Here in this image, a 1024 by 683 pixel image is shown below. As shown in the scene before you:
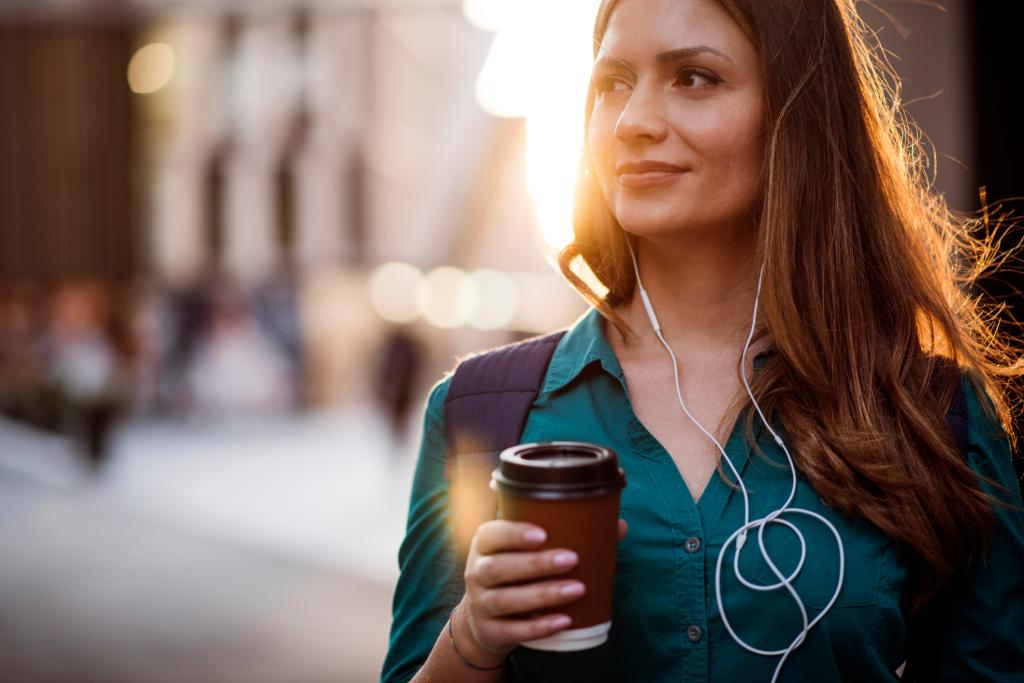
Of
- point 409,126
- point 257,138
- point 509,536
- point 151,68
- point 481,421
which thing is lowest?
point 509,536

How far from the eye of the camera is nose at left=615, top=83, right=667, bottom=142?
1.65m

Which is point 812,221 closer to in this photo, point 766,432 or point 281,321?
point 766,432

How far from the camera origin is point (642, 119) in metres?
1.66

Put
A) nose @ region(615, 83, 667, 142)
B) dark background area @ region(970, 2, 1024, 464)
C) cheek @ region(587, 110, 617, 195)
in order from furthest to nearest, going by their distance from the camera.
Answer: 1. dark background area @ region(970, 2, 1024, 464)
2. cheek @ region(587, 110, 617, 195)
3. nose @ region(615, 83, 667, 142)

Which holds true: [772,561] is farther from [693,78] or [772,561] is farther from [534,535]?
[693,78]

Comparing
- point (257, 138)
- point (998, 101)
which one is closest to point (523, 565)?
point (998, 101)

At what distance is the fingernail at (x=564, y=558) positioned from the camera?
49.3 inches

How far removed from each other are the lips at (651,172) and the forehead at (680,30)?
18cm

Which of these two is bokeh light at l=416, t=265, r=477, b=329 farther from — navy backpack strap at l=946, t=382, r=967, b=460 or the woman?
navy backpack strap at l=946, t=382, r=967, b=460

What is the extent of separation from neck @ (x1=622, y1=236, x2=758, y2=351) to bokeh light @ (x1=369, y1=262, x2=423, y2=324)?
19.2 meters

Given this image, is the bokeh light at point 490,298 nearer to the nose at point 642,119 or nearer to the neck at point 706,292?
the neck at point 706,292

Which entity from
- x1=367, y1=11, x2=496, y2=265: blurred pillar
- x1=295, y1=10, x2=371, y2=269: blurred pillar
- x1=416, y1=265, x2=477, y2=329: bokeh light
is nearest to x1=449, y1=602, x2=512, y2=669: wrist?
x1=416, y1=265, x2=477, y2=329: bokeh light

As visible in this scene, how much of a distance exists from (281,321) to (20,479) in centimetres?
821

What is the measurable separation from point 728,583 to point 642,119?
751 mm
